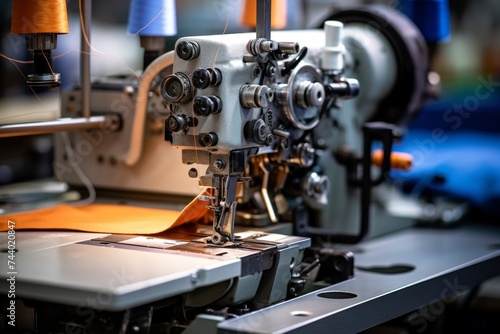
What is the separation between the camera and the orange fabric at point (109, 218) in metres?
2.62

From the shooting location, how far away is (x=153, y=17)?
2928 mm

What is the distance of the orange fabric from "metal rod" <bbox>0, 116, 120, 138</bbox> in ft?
0.76

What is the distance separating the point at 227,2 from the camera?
14.8ft

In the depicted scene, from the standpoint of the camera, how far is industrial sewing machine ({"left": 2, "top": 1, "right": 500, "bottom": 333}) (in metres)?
2.23

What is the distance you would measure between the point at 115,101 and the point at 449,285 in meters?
1.13

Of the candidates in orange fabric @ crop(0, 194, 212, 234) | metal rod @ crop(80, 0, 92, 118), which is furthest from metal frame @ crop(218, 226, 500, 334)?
metal rod @ crop(80, 0, 92, 118)

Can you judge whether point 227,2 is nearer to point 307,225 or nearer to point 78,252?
point 307,225

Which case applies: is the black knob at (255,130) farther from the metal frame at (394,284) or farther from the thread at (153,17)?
the thread at (153,17)

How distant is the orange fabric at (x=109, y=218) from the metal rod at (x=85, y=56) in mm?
317

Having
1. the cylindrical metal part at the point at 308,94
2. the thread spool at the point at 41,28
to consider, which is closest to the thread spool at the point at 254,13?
the cylindrical metal part at the point at 308,94

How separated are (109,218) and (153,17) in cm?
59

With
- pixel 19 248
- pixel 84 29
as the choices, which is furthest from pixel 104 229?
pixel 84 29

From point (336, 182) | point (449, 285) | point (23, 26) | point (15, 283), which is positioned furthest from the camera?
point (336, 182)

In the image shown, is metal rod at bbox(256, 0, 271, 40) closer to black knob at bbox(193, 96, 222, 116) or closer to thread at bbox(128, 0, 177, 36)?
black knob at bbox(193, 96, 222, 116)
